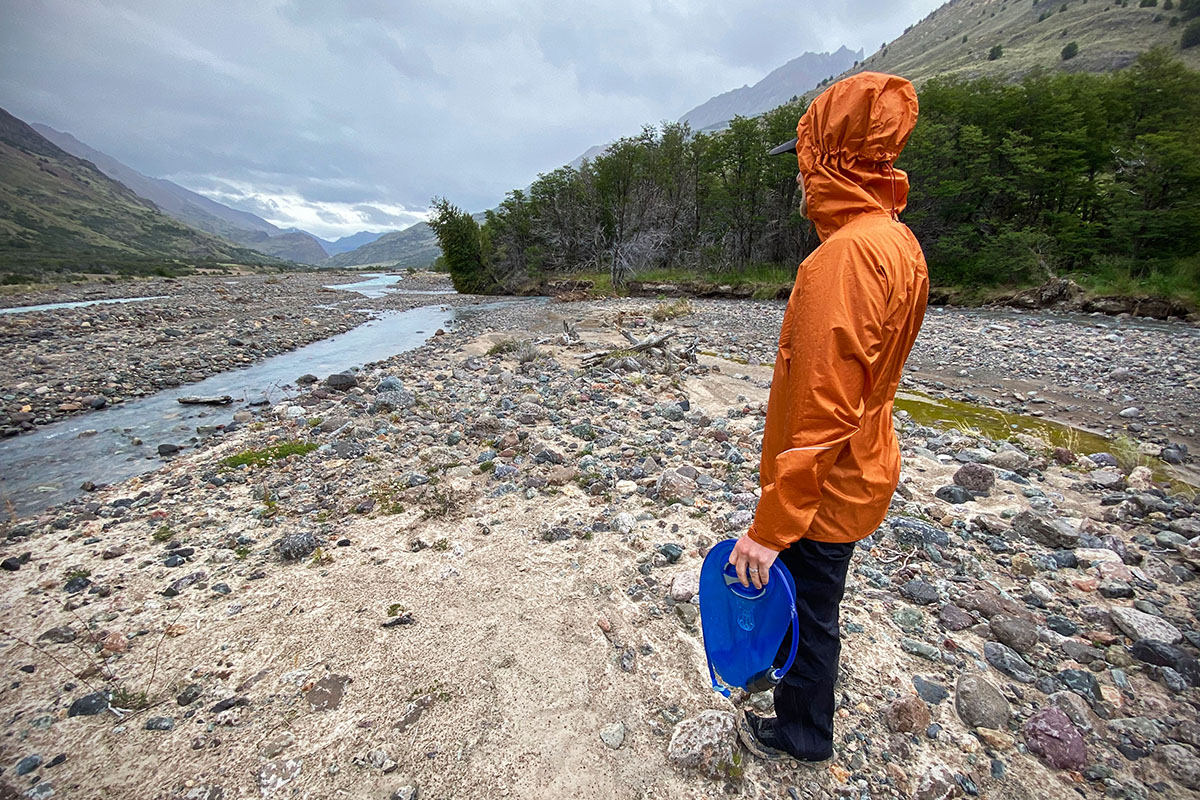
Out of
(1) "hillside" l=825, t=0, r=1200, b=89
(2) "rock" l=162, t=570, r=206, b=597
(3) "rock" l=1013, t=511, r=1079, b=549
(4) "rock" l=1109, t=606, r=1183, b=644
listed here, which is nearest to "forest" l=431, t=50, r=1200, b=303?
(1) "hillside" l=825, t=0, r=1200, b=89

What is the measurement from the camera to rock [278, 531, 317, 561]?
11.6 feet

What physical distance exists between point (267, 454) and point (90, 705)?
343cm

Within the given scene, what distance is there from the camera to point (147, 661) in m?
2.59

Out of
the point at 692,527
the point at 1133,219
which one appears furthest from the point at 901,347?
the point at 1133,219

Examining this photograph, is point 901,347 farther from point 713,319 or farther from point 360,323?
point 360,323

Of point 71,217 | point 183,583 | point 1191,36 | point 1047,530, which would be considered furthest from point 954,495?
point 71,217

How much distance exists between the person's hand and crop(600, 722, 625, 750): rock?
114 centimetres

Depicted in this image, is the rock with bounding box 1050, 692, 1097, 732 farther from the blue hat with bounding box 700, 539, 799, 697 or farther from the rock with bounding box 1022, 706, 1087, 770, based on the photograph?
the blue hat with bounding box 700, 539, 799, 697

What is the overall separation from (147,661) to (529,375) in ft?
22.1

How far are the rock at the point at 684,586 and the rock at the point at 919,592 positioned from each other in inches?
55.4

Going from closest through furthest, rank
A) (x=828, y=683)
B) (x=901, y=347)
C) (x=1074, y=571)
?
1. (x=901, y=347)
2. (x=828, y=683)
3. (x=1074, y=571)

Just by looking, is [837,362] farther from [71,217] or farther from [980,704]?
[71,217]

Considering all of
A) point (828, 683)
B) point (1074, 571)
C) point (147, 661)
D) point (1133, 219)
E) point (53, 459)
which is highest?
point (1133, 219)

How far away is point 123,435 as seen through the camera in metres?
6.66
